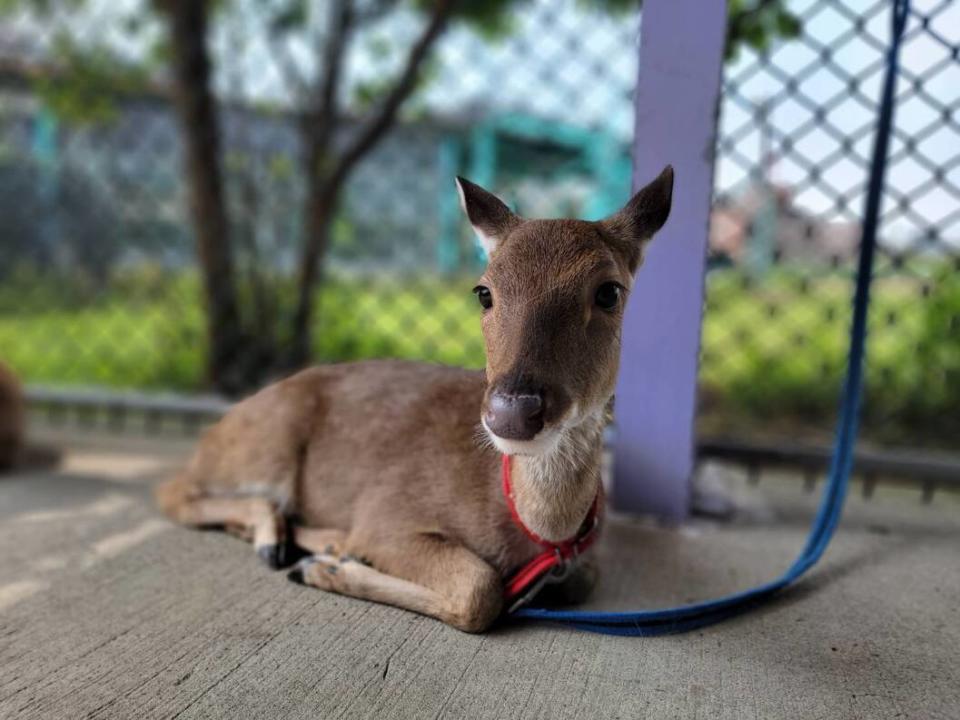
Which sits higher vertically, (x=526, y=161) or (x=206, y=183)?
(x=526, y=161)

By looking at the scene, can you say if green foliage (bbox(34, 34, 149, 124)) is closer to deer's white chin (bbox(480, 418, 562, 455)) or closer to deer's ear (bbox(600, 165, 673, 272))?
deer's ear (bbox(600, 165, 673, 272))

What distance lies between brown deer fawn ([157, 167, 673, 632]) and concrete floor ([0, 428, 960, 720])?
0.11 meters

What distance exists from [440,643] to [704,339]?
8.37 feet

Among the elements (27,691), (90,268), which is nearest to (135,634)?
(27,691)

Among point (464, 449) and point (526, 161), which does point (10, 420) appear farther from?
point (526, 161)

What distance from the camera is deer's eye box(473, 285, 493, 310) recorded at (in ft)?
6.42

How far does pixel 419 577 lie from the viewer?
2.13 meters

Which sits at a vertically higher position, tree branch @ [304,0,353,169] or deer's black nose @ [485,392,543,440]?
tree branch @ [304,0,353,169]

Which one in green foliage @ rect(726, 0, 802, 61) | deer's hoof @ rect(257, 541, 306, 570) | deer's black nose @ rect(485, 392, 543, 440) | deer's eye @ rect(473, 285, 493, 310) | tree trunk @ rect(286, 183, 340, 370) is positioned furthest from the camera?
tree trunk @ rect(286, 183, 340, 370)

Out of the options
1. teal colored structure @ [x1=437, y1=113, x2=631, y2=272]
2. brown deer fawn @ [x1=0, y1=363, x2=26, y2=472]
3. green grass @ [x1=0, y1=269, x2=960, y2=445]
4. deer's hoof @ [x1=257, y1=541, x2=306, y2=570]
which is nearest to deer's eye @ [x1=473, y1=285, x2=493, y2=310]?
deer's hoof @ [x1=257, y1=541, x2=306, y2=570]

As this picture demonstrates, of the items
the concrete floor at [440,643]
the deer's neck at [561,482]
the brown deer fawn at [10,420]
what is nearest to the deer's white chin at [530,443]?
the deer's neck at [561,482]

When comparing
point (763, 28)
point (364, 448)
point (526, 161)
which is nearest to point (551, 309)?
point (364, 448)

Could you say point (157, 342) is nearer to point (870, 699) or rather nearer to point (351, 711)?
point (351, 711)

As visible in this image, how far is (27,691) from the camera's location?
171 centimetres
